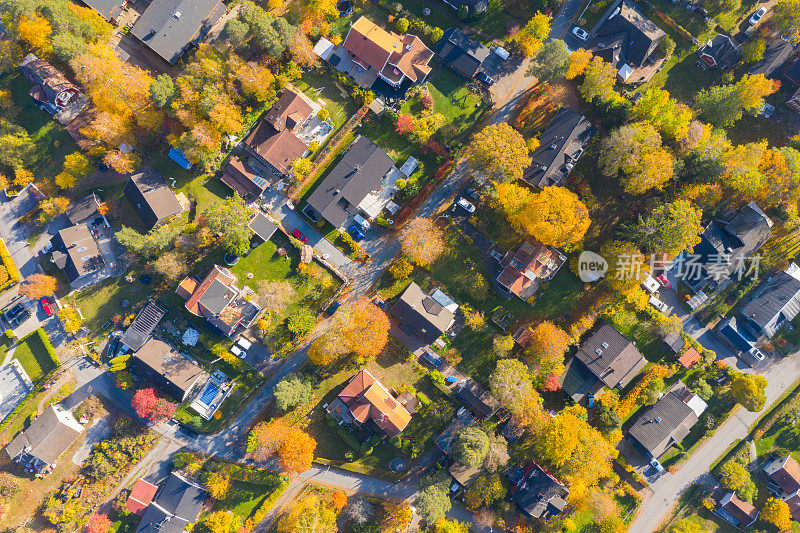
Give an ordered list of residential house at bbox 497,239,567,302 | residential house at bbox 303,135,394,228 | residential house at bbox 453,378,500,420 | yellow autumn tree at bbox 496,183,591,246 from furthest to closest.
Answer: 1. residential house at bbox 453,378,500,420
2. residential house at bbox 303,135,394,228
3. residential house at bbox 497,239,567,302
4. yellow autumn tree at bbox 496,183,591,246

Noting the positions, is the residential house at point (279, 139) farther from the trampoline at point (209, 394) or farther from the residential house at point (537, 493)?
the residential house at point (537, 493)

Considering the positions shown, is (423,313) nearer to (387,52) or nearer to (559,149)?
(559,149)

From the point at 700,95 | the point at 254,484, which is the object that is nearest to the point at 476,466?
the point at 254,484

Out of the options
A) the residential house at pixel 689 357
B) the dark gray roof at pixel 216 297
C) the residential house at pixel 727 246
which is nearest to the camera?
the dark gray roof at pixel 216 297

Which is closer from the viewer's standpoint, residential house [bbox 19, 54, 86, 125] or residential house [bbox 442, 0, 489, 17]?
residential house [bbox 19, 54, 86, 125]

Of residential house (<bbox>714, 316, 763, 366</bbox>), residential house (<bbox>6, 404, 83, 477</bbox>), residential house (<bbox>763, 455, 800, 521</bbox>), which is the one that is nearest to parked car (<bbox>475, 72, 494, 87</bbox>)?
residential house (<bbox>714, 316, 763, 366</bbox>)

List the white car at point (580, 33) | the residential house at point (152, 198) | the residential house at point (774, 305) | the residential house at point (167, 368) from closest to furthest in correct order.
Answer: the residential house at point (167, 368)
the residential house at point (152, 198)
the residential house at point (774, 305)
the white car at point (580, 33)

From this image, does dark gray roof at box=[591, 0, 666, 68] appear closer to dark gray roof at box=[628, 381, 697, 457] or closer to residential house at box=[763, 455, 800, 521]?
dark gray roof at box=[628, 381, 697, 457]

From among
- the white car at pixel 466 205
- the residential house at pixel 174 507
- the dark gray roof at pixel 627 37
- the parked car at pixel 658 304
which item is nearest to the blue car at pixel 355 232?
the white car at pixel 466 205
